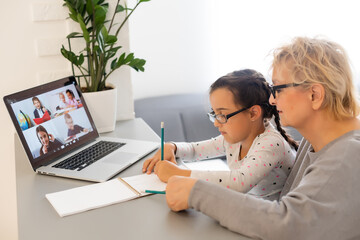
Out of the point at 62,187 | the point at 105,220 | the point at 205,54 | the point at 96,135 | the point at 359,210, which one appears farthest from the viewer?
the point at 205,54

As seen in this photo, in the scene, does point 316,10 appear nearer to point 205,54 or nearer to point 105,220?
point 205,54

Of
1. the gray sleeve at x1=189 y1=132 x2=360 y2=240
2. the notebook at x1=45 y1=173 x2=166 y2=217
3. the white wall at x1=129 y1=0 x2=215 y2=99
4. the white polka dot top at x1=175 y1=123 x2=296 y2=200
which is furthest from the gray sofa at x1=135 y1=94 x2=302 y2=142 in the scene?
the gray sleeve at x1=189 y1=132 x2=360 y2=240

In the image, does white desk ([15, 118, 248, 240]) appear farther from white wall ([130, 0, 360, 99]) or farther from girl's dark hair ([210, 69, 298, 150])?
white wall ([130, 0, 360, 99])

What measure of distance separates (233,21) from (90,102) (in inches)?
49.9

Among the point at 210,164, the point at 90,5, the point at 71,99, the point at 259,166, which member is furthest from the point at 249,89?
the point at 210,164

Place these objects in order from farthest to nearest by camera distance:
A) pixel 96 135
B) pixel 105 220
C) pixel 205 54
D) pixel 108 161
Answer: pixel 205 54 < pixel 96 135 < pixel 108 161 < pixel 105 220

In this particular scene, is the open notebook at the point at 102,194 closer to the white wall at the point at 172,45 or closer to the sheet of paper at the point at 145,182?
the sheet of paper at the point at 145,182

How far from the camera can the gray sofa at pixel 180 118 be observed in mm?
2576

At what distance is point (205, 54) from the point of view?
2.75 meters

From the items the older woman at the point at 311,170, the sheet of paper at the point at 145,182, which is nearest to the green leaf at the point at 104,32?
the sheet of paper at the point at 145,182

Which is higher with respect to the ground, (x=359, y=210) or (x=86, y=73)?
(x=86, y=73)

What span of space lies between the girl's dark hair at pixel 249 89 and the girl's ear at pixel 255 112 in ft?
0.04

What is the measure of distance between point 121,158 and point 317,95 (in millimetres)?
682

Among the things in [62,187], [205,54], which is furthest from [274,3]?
[62,187]
